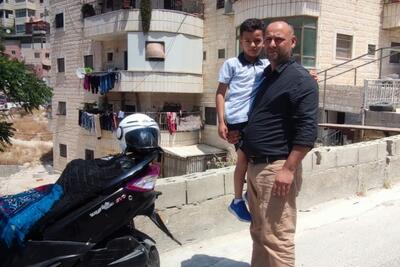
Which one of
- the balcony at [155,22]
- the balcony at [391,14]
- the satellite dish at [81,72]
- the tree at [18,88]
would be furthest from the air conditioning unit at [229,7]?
the tree at [18,88]

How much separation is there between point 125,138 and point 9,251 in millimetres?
868

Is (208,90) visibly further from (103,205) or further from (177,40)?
(103,205)

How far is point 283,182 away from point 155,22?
722 inches

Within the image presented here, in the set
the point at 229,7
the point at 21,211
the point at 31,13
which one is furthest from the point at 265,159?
the point at 31,13

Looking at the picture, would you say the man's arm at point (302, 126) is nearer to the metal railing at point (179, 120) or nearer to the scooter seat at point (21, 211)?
the scooter seat at point (21, 211)

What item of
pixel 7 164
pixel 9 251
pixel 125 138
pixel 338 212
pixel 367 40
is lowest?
pixel 7 164

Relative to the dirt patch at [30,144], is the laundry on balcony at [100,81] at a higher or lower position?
higher

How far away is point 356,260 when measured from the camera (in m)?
3.64

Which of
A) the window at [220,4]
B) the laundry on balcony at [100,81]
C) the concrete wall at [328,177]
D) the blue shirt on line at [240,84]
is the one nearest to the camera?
the blue shirt on line at [240,84]

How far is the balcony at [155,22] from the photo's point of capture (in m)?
20.0

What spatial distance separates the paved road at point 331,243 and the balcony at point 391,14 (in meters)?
15.2

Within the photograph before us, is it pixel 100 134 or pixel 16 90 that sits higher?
pixel 16 90

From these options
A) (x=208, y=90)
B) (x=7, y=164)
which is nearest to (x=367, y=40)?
(x=208, y=90)

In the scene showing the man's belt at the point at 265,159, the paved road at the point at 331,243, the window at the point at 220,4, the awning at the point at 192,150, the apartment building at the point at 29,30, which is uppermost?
the apartment building at the point at 29,30
